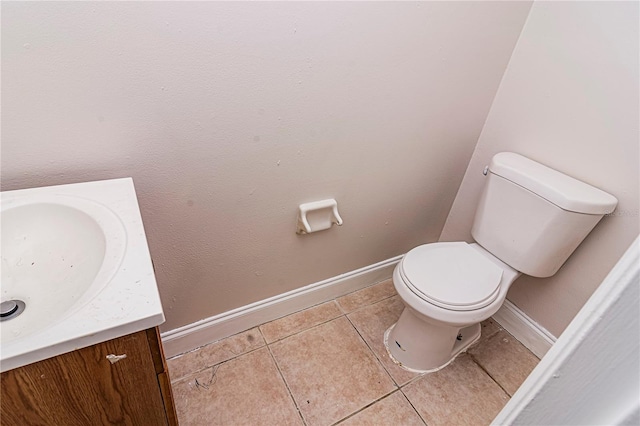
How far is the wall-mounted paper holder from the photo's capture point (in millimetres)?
1304

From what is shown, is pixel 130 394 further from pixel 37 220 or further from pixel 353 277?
pixel 353 277

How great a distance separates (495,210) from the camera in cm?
140

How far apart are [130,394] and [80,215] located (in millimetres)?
395

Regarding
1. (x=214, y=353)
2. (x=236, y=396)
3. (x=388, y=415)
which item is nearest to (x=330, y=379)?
(x=388, y=415)

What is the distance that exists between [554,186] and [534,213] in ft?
0.39

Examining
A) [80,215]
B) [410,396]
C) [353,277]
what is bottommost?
[410,396]

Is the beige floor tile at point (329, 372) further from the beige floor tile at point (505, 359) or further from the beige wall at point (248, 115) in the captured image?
the beige floor tile at point (505, 359)

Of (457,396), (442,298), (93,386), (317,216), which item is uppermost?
(93,386)

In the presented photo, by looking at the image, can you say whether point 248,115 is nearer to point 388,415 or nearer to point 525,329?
point 388,415

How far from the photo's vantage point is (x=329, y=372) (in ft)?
4.57

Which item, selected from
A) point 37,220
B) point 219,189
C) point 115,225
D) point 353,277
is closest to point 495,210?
point 353,277

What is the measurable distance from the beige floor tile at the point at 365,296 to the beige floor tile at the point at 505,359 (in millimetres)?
481

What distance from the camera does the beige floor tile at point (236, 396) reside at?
121cm

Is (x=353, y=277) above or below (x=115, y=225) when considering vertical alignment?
below
